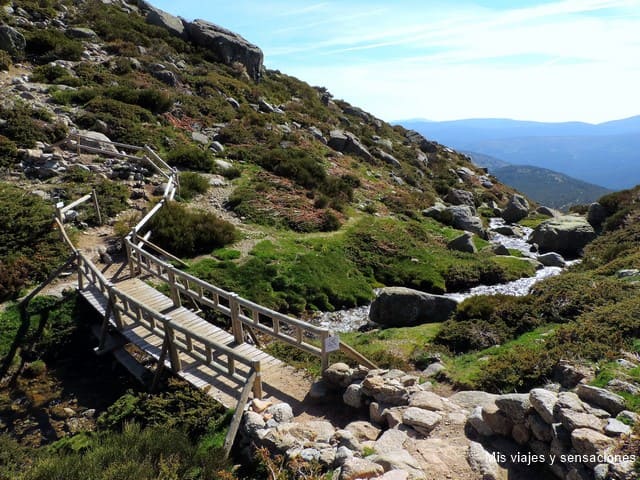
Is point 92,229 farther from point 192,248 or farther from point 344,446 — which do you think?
point 344,446

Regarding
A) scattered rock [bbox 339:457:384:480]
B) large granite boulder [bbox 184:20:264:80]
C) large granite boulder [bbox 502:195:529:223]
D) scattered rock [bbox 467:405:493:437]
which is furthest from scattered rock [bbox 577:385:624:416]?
large granite boulder [bbox 184:20:264:80]

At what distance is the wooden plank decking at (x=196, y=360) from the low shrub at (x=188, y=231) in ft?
12.9

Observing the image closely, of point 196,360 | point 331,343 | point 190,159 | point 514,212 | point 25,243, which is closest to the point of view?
point 331,343

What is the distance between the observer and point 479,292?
74.2ft

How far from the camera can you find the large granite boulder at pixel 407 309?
17.9 m

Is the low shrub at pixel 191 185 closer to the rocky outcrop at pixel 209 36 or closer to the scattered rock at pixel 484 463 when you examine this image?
the scattered rock at pixel 484 463

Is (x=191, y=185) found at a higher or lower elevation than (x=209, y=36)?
lower

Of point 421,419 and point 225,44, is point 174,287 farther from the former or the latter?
point 225,44

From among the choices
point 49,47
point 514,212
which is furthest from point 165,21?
point 514,212

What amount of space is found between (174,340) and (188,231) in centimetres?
948

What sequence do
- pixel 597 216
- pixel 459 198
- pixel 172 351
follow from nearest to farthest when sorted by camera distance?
pixel 172 351
pixel 597 216
pixel 459 198

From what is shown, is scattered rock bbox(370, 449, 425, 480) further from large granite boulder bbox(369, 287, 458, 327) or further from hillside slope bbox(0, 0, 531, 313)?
hillside slope bbox(0, 0, 531, 313)

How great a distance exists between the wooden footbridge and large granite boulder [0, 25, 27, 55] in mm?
22165

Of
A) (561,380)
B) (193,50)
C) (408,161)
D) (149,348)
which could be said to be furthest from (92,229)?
(408,161)
